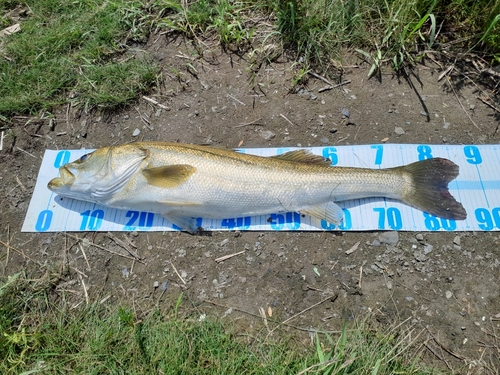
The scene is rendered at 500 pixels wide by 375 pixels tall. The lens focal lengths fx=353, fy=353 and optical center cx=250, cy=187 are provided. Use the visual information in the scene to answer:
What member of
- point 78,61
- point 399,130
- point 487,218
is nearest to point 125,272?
point 78,61

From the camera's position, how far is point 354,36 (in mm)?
4543

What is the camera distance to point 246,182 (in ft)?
11.6

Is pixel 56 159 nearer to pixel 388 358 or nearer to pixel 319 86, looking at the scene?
pixel 319 86

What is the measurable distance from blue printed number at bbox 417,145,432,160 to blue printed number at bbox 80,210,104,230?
3749 millimetres

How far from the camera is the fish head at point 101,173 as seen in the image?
144 inches

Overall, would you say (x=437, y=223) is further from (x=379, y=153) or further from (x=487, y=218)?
(x=379, y=153)

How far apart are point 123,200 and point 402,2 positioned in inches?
161

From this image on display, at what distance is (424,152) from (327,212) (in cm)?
145

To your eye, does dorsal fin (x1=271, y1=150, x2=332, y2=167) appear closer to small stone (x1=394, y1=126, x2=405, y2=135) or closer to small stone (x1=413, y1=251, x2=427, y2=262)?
small stone (x1=394, y1=126, x2=405, y2=135)

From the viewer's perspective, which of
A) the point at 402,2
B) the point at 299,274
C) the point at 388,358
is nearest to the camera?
the point at 388,358

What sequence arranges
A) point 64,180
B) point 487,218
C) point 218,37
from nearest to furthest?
point 487,218
point 64,180
point 218,37

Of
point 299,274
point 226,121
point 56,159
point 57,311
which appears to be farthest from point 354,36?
point 57,311

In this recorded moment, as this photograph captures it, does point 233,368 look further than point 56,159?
No

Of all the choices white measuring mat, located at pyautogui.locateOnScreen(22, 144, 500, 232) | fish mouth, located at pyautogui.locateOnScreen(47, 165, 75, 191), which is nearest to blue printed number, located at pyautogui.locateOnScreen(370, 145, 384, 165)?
white measuring mat, located at pyautogui.locateOnScreen(22, 144, 500, 232)
